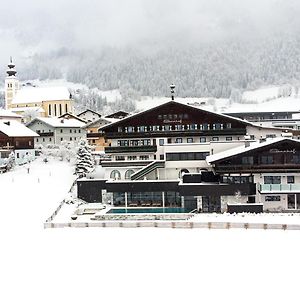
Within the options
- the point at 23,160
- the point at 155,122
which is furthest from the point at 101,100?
the point at 155,122

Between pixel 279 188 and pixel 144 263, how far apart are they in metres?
16.0

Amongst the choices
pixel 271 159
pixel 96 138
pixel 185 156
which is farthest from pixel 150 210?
pixel 96 138

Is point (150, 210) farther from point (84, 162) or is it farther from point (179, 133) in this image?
point (84, 162)

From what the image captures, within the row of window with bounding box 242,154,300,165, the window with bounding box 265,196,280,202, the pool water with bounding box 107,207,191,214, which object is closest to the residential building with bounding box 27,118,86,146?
the pool water with bounding box 107,207,191,214

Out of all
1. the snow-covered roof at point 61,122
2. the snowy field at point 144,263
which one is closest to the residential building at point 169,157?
the snowy field at point 144,263

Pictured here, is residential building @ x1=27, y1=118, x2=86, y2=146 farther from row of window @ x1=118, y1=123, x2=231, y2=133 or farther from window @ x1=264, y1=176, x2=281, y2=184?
window @ x1=264, y1=176, x2=281, y2=184

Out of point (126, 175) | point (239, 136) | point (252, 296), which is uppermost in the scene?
point (239, 136)

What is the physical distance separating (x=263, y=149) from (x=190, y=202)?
22.5 ft

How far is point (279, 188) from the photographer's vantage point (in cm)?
3566

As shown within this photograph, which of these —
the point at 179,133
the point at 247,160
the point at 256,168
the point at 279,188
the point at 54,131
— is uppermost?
the point at 54,131

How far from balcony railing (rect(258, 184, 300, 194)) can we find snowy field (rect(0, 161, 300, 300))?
694 cm

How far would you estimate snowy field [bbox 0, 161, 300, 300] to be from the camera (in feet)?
63.1

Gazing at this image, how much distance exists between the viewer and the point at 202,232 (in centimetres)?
2981

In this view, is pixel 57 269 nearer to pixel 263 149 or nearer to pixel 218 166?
pixel 218 166
